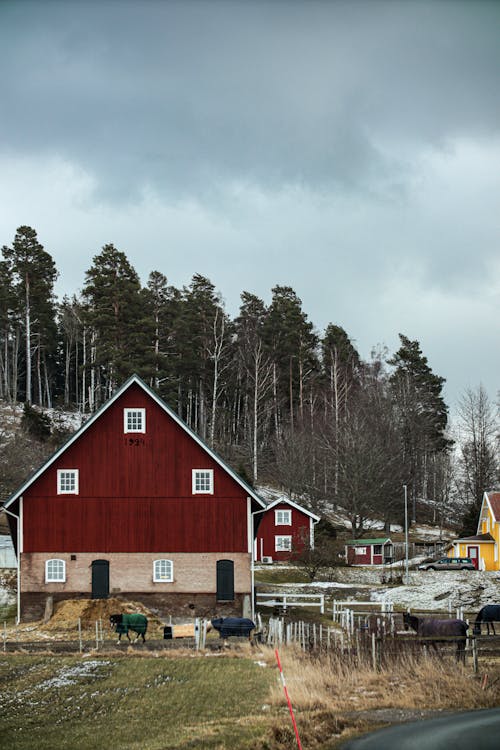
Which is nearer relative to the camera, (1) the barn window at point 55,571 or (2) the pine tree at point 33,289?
(1) the barn window at point 55,571

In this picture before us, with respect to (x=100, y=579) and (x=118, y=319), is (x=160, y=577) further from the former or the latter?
(x=118, y=319)

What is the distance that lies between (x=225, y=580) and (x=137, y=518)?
15.9 ft

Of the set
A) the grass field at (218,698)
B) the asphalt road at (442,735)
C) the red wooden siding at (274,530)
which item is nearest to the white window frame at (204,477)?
the grass field at (218,698)

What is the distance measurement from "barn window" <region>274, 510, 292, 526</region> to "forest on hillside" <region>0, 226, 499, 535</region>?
10.2m

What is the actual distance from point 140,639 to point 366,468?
169ft

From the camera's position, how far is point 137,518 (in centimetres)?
4328

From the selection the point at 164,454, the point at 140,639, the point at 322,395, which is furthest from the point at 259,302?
the point at 140,639

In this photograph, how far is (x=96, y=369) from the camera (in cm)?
11069

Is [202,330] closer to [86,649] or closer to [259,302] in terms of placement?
[259,302]

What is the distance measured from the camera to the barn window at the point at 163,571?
42.6 meters

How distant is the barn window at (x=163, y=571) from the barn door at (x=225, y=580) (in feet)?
7.01

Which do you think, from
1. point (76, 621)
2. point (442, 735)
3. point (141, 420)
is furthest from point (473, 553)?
point (442, 735)

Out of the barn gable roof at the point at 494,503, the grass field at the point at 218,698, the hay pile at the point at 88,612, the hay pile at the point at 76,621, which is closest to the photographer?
the grass field at the point at 218,698

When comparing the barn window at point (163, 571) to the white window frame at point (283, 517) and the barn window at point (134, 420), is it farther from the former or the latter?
the white window frame at point (283, 517)
